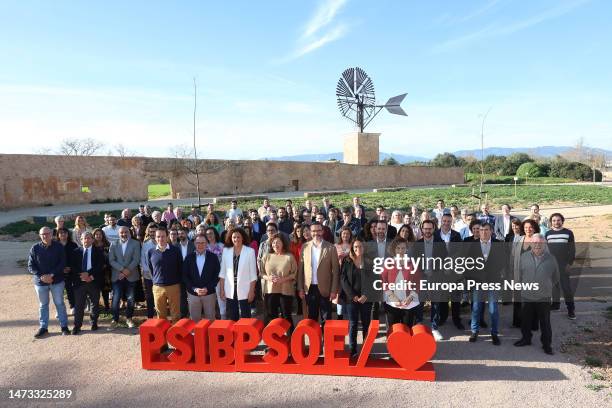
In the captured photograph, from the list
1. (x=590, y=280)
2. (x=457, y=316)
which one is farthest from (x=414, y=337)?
(x=590, y=280)

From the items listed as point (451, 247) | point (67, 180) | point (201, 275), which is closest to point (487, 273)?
point (451, 247)

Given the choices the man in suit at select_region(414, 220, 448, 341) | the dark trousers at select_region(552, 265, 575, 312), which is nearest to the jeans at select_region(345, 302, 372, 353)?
the man in suit at select_region(414, 220, 448, 341)

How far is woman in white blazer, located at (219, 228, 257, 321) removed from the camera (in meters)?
5.68

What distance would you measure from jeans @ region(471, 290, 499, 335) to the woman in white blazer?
3.17 meters

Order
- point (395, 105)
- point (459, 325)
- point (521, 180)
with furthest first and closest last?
point (521, 180), point (395, 105), point (459, 325)

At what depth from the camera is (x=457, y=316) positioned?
20.5ft

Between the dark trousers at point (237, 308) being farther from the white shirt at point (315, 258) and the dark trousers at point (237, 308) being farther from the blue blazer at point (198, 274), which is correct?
the white shirt at point (315, 258)

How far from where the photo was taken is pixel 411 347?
15.8 feet

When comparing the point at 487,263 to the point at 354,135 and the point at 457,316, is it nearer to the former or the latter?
the point at 457,316

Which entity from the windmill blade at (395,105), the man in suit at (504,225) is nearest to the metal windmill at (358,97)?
the windmill blade at (395,105)

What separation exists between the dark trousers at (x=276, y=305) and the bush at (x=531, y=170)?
5141 centimetres

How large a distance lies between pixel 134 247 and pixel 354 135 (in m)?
38.0

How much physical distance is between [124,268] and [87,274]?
53 centimetres

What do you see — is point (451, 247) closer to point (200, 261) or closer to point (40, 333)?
point (200, 261)
